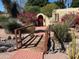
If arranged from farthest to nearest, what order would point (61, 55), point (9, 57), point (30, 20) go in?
point (30, 20), point (9, 57), point (61, 55)

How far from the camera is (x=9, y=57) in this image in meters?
10.2

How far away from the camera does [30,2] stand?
2098 inches

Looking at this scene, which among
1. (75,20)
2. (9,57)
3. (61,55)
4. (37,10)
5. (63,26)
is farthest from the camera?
(37,10)

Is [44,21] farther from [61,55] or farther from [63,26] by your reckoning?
[61,55]

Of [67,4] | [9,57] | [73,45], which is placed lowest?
[67,4]

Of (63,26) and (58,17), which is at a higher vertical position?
(63,26)

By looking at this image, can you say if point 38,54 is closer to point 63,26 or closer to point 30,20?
point 63,26

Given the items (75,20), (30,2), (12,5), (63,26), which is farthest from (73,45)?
(30,2)

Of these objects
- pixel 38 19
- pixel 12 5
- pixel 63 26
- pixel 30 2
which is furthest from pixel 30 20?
pixel 30 2

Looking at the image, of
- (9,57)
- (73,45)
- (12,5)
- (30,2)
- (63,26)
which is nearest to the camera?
(73,45)

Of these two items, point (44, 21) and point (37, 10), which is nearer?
point (44, 21)

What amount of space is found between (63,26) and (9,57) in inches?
302

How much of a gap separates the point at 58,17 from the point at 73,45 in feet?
91.0

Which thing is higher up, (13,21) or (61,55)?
Answer: (61,55)
